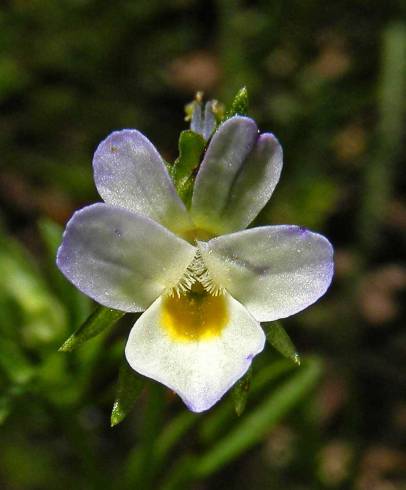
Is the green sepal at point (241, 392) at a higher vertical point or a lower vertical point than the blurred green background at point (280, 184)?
higher

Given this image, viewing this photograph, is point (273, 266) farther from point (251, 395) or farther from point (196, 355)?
point (251, 395)

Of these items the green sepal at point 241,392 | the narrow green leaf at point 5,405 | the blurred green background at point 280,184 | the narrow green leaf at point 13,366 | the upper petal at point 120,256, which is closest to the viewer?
the upper petal at point 120,256

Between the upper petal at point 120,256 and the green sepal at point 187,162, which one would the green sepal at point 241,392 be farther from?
the green sepal at point 187,162

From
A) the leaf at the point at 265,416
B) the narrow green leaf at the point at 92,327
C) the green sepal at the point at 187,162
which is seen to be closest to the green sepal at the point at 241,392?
the narrow green leaf at the point at 92,327

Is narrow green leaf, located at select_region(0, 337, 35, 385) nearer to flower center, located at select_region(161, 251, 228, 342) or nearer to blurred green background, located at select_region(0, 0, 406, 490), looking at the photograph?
blurred green background, located at select_region(0, 0, 406, 490)

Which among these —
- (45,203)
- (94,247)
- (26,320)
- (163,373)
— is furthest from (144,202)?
(45,203)

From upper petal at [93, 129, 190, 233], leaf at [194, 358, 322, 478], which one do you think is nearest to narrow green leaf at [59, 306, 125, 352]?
upper petal at [93, 129, 190, 233]

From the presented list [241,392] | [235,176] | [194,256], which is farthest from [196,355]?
[235,176]
